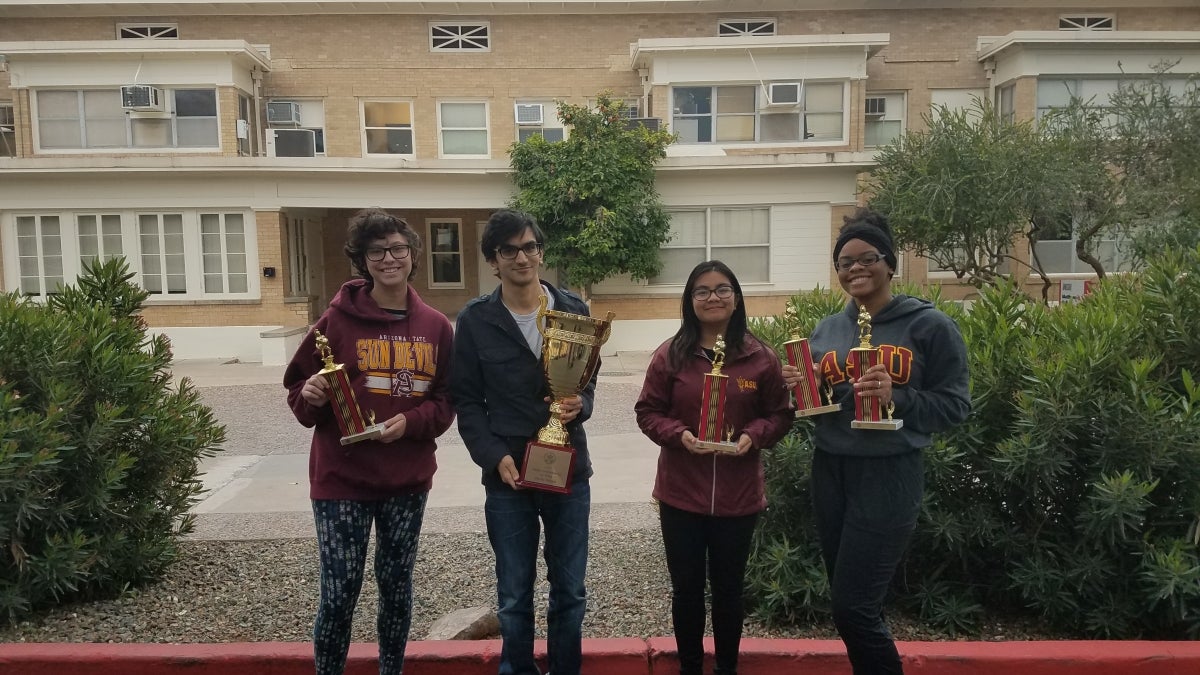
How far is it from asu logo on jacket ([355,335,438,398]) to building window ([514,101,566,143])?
690 inches

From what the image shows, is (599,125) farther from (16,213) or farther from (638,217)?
(16,213)


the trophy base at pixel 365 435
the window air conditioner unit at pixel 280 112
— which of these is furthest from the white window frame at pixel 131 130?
the trophy base at pixel 365 435

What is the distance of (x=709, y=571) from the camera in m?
3.20

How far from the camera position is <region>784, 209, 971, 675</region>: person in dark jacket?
9.17 feet

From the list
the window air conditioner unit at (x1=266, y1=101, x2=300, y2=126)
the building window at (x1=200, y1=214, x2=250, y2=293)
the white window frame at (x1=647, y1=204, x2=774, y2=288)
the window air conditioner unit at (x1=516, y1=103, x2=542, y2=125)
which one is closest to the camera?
the building window at (x1=200, y1=214, x2=250, y2=293)

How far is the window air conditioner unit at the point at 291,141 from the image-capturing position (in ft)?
63.3

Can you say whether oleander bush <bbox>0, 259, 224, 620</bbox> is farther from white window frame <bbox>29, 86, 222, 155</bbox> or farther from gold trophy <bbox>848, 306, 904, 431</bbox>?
white window frame <bbox>29, 86, 222, 155</bbox>

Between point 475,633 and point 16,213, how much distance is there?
1784 centimetres

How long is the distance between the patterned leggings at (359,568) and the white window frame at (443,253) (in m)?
19.0

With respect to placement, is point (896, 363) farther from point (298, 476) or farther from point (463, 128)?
point (463, 128)

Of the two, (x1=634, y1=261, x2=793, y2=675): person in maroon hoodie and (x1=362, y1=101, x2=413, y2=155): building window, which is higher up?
(x1=362, y1=101, x2=413, y2=155): building window

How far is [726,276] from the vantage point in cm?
312

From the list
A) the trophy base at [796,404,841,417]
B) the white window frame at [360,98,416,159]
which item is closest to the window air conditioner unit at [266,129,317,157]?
the white window frame at [360,98,416,159]

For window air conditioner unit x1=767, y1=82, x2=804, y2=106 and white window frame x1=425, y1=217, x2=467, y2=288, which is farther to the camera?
white window frame x1=425, y1=217, x2=467, y2=288
